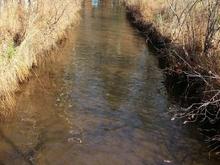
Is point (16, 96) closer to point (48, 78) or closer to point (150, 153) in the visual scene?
point (48, 78)

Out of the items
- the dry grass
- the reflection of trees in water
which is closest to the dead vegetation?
the reflection of trees in water


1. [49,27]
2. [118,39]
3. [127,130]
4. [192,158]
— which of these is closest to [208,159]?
[192,158]

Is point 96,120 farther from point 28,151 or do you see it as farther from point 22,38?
point 22,38

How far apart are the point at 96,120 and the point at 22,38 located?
382 cm

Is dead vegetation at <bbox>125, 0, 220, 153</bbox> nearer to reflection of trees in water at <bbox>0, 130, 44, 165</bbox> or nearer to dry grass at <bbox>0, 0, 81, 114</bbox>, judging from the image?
reflection of trees in water at <bbox>0, 130, 44, 165</bbox>

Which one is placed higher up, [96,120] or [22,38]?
[22,38]

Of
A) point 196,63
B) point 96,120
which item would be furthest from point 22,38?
point 196,63

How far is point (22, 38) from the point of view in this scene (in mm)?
12938

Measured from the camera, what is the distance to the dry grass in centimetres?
1130

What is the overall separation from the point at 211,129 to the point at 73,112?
3.33m

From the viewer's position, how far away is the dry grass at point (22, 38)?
11.3 m

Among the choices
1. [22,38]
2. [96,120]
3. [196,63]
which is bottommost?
[96,120]

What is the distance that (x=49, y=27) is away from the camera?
15750 mm

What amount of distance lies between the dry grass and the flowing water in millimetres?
469
